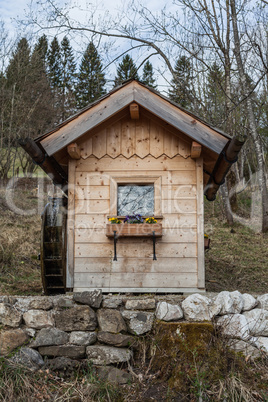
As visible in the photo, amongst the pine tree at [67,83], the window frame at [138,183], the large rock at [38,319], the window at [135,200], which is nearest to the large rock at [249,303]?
the window frame at [138,183]

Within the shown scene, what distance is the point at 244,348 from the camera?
4570 mm

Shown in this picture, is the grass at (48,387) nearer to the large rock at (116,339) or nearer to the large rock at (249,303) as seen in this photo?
the large rock at (116,339)

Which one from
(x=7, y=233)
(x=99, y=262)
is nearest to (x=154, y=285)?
(x=99, y=262)

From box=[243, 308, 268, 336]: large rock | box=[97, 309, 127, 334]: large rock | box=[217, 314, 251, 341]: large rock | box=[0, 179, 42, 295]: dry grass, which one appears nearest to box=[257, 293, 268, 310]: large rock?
box=[243, 308, 268, 336]: large rock

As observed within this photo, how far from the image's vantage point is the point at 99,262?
19.3 ft

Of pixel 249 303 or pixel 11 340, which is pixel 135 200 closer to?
pixel 249 303

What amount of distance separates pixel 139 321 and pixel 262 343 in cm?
152

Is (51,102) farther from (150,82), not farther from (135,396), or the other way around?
(135,396)

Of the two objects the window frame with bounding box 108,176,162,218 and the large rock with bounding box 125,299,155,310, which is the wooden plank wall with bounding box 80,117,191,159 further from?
the large rock with bounding box 125,299,155,310

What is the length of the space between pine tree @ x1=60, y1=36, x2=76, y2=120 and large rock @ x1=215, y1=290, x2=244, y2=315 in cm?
2080

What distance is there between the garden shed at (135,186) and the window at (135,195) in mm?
16

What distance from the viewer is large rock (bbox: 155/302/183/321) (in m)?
4.80

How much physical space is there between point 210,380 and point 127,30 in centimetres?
1220

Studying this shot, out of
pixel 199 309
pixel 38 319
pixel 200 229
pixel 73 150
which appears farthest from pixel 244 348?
pixel 73 150
